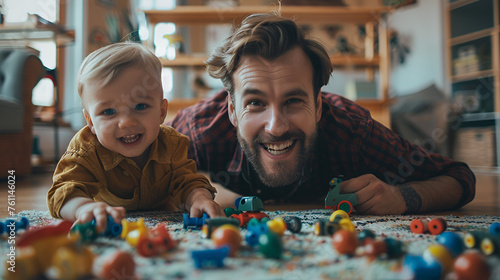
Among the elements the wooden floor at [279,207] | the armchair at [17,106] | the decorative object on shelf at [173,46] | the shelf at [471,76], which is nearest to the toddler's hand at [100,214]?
the wooden floor at [279,207]

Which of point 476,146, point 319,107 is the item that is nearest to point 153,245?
point 319,107

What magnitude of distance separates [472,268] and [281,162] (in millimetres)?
617

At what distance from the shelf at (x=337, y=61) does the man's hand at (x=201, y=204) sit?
2.09 m

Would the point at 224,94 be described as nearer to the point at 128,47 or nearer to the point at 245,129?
the point at 245,129

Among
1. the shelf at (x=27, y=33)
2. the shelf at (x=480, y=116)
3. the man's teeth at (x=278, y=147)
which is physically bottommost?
the man's teeth at (x=278, y=147)

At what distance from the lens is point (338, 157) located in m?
1.16

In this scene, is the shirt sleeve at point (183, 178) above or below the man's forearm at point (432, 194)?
above

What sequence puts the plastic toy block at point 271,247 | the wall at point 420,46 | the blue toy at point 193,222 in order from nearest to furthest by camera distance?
the plastic toy block at point 271,247 < the blue toy at point 193,222 < the wall at point 420,46

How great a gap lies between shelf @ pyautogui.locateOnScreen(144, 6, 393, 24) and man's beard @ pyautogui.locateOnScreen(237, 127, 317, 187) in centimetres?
201

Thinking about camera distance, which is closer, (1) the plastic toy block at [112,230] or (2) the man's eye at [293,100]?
(1) the plastic toy block at [112,230]

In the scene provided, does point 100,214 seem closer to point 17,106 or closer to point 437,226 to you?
point 437,226

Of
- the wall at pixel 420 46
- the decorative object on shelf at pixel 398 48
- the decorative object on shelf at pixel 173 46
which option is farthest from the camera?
the decorative object on shelf at pixel 398 48

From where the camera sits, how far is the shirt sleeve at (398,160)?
1.14 meters

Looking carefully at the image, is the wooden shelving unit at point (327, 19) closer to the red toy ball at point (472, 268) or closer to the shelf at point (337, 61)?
the shelf at point (337, 61)
